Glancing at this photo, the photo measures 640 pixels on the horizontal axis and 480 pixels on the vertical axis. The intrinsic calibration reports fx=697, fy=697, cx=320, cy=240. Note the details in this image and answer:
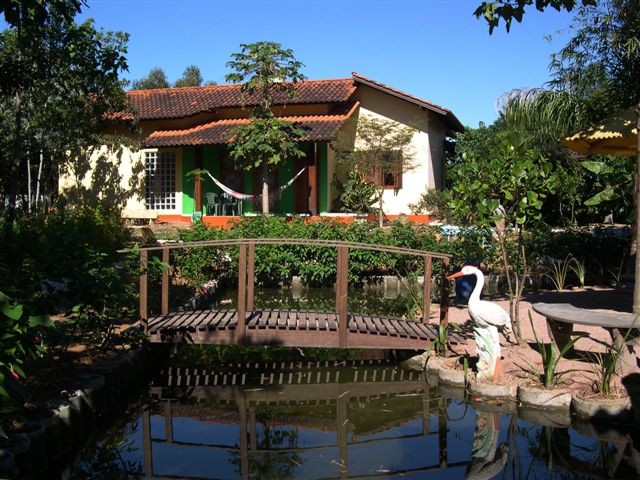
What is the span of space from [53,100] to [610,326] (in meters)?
15.4

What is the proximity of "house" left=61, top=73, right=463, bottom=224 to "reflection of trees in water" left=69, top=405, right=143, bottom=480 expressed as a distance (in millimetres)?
14448

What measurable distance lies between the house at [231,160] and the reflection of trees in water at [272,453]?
14496 millimetres

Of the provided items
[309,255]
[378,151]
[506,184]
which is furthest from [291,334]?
[378,151]

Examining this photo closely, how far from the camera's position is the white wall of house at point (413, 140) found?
73.5 ft

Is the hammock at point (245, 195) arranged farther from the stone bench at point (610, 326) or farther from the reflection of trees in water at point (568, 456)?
the reflection of trees in water at point (568, 456)

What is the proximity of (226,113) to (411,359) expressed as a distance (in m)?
15.3

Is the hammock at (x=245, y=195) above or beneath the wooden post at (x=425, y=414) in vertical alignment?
above

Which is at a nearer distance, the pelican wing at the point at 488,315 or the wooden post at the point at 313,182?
the pelican wing at the point at 488,315

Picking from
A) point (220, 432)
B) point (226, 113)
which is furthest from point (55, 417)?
point (226, 113)

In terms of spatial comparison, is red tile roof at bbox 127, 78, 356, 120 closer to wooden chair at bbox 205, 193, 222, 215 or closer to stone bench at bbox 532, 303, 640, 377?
wooden chair at bbox 205, 193, 222, 215

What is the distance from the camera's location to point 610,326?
7000 millimetres

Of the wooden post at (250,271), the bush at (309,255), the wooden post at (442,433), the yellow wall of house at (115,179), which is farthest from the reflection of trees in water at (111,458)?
the yellow wall of house at (115,179)

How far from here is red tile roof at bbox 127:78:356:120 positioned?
2172cm

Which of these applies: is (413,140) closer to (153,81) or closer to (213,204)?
(213,204)
